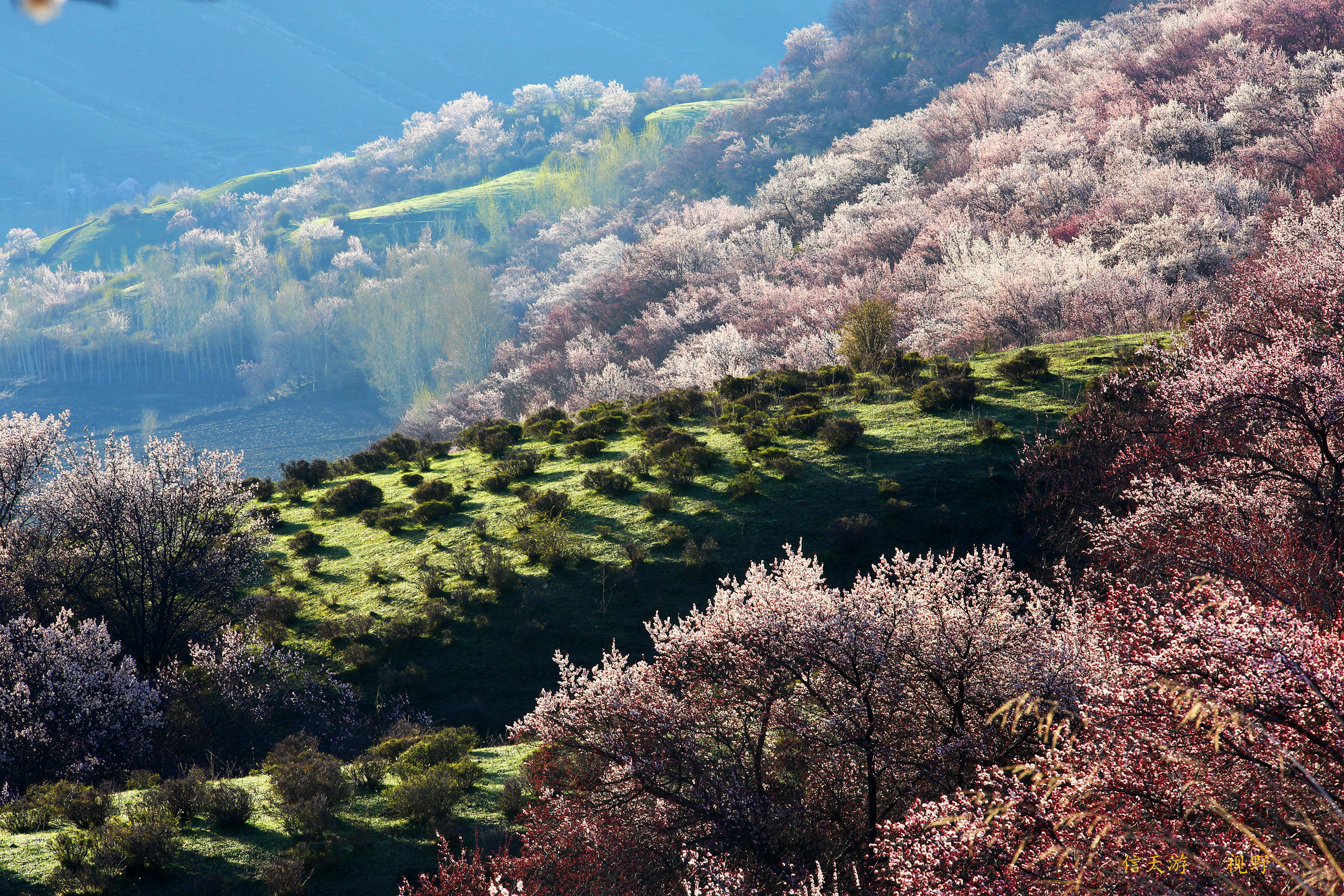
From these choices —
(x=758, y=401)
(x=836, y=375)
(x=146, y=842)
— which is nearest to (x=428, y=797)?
(x=146, y=842)

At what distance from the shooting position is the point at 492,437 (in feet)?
101

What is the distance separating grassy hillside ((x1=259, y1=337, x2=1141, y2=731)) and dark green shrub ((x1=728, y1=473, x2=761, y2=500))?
238 mm

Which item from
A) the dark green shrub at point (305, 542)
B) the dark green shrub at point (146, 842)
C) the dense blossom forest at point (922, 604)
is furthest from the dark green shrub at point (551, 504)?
the dark green shrub at point (146, 842)

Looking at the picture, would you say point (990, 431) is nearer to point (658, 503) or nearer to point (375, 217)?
point (658, 503)

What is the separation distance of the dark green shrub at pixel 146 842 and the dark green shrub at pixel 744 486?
1490 centimetres

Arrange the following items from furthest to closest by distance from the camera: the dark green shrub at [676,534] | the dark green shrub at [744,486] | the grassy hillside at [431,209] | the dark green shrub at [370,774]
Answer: the grassy hillside at [431,209] < the dark green shrub at [744,486] < the dark green shrub at [676,534] < the dark green shrub at [370,774]

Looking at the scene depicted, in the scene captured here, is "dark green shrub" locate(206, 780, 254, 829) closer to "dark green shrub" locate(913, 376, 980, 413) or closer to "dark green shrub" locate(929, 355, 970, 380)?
"dark green shrub" locate(913, 376, 980, 413)

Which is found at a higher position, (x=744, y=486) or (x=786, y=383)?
(x=786, y=383)

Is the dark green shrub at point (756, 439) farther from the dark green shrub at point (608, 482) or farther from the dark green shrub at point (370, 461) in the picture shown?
A: the dark green shrub at point (370, 461)

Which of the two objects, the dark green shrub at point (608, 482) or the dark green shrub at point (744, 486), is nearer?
the dark green shrub at point (744, 486)

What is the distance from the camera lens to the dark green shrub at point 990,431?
75.8 feet

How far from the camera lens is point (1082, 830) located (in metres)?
6.46

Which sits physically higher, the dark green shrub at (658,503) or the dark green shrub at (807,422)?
the dark green shrub at (807,422)

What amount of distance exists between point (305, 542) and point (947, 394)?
2092 centimetres
